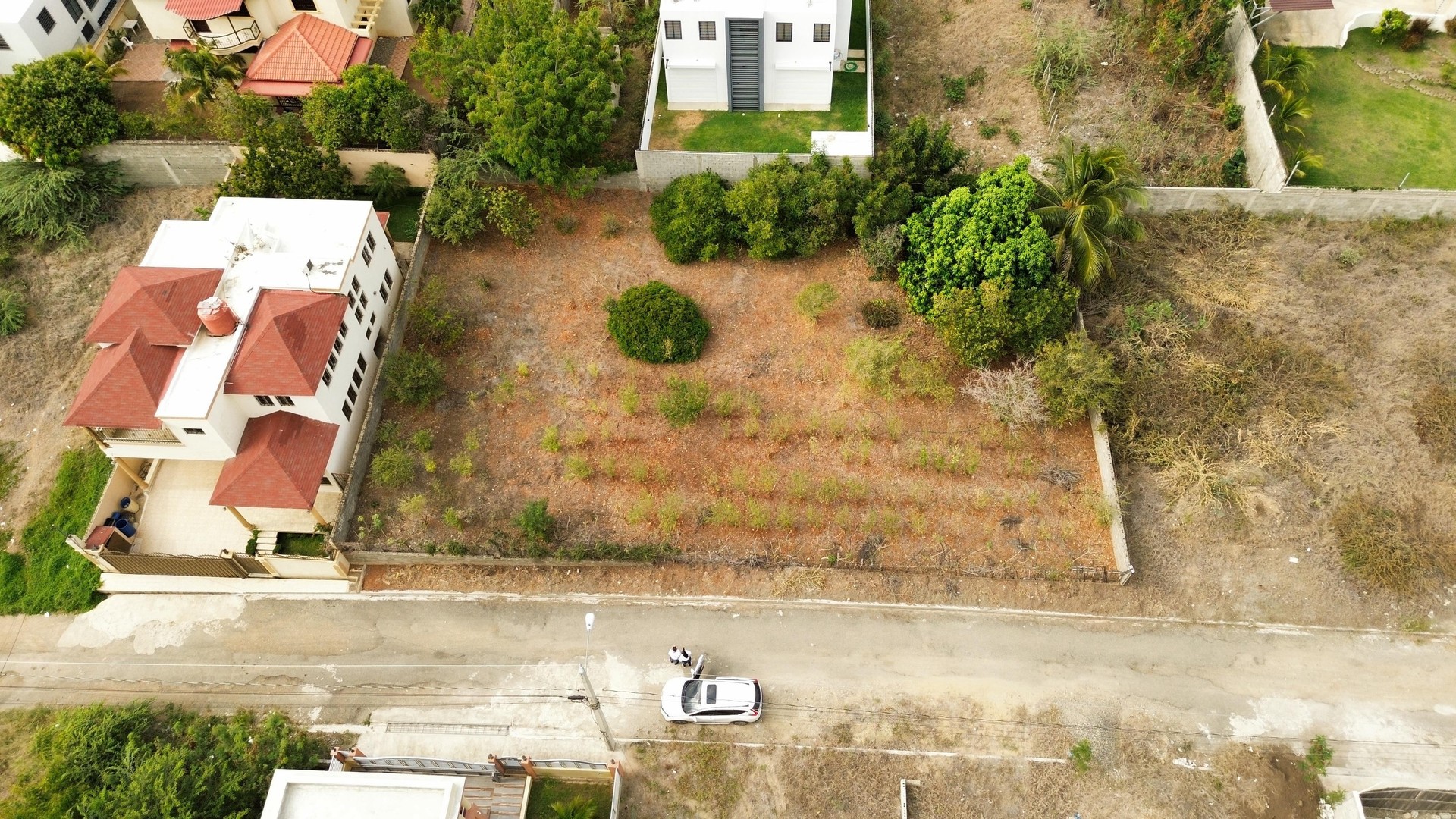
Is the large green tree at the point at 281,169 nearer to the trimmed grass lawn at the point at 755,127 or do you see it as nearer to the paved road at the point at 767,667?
the trimmed grass lawn at the point at 755,127

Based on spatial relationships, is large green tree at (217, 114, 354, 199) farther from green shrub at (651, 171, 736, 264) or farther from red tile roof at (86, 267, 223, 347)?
green shrub at (651, 171, 736, 264)

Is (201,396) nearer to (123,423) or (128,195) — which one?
(123,423)

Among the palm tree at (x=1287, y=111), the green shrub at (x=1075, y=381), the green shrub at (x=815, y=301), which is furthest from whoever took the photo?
the palm tree at (x=1287, y=111)

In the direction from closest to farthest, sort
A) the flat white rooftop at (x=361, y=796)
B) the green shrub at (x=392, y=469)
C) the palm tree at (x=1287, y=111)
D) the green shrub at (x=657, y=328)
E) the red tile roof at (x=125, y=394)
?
the flat white rooftop at (x=361, y=796) → the red tile roof at (x=125, y=394) → the green shrub at (x=392, y=469) → the green shrub at (x=657, y=328) → the palm tree at (x=1287, y=111)

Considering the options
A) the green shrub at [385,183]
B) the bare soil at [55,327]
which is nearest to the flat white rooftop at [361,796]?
the bare soil at [55,327]

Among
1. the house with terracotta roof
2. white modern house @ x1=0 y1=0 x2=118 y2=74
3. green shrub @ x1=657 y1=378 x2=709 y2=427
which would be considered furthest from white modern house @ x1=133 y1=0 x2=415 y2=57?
green shrub @ x1=657 y1=378 x2=709 y2=427

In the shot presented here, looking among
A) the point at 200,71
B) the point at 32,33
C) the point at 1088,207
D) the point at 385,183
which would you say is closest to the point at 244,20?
the point at 200,71

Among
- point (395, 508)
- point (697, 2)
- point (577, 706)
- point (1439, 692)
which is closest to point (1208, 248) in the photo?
point (1439, 692)
